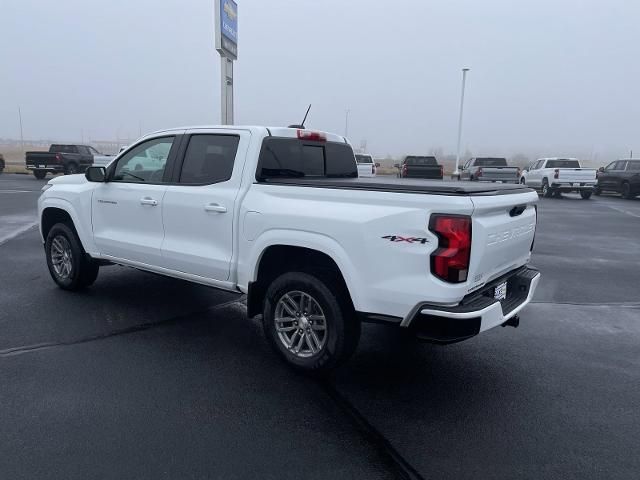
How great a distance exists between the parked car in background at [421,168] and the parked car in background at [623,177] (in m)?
7.69

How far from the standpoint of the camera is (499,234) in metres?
3.60

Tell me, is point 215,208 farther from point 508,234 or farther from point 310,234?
point 508,234

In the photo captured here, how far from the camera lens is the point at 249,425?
332cm

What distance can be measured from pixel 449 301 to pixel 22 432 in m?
2.79

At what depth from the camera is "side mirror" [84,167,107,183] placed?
216 inches

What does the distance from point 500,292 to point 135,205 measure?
141 inches

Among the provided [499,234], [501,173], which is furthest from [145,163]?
[501,173]

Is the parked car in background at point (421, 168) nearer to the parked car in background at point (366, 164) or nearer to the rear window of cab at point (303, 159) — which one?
the parked car in background at point (366, 164)

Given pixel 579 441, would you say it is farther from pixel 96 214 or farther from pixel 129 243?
pixel 96 214

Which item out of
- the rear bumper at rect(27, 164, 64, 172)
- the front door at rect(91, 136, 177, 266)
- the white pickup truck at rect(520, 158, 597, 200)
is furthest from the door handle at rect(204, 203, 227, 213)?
the rear bumper at rect(27, 164, 64, 172)

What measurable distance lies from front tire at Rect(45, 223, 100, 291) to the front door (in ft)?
1.59

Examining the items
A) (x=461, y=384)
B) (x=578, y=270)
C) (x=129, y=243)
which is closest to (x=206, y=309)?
(x=129, y=243)

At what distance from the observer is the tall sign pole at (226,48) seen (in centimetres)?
1820

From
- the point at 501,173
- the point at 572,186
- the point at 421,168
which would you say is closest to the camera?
the point at 572,186
